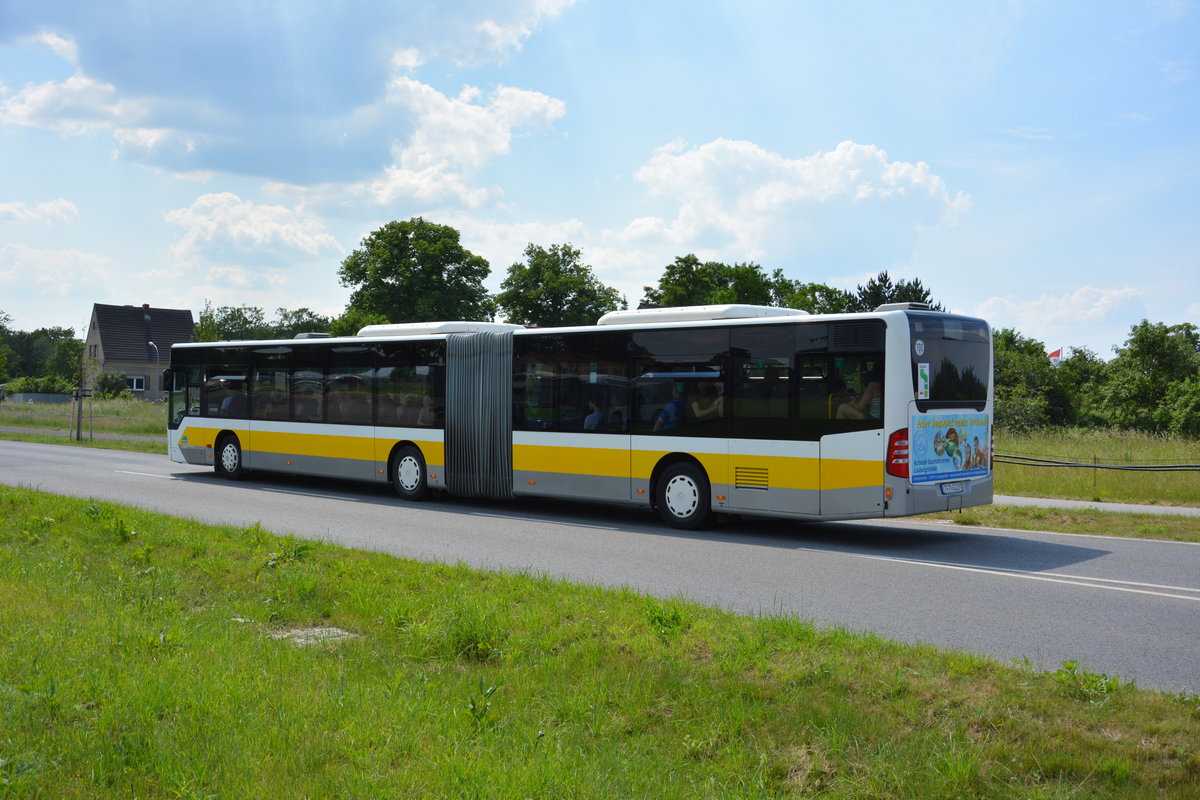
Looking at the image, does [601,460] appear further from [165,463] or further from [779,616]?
[165,463]

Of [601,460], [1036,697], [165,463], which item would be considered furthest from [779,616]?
[165,463]

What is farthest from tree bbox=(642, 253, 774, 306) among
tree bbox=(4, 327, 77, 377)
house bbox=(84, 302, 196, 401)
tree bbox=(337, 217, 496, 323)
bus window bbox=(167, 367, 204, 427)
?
tree bbox=(4, 327, 77, 377)

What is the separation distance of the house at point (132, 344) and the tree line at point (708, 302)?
785 cm

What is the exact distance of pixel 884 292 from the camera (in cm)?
8219

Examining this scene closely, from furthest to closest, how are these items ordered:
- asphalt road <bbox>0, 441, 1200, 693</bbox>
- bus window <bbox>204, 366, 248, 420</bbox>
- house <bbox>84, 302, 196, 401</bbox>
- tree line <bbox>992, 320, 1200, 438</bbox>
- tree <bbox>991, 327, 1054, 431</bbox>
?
house <bbox>84, 302, 196, 401</bbox>
tree line <bbox>992, 320, 1200, 438</bbox>
tree <bbox>991, 327, 1054, 431</bbox>
bus window <bbox>204, 366, 248, 420</bbox>
asphalt road <bbox>0, 441, 1200, 693</bbox>

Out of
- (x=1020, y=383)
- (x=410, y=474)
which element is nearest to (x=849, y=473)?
(x=410, y=474)

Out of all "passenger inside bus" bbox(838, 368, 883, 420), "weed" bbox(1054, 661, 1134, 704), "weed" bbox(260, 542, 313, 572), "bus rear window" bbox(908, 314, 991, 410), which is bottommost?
"weed" bbox(1054, 661, 1134, 704)

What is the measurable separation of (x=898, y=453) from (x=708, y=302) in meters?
63.6

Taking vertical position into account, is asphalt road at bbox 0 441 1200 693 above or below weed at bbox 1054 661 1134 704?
below

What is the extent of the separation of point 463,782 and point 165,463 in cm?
2435

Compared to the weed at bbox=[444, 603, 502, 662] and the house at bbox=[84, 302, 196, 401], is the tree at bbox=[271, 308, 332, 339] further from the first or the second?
the weed at bbox=[444, 603, 502, 662]

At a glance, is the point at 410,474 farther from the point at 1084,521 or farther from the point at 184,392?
the point at 1084,521

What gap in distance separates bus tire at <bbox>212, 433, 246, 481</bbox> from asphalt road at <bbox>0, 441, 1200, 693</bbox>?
223 centimetres

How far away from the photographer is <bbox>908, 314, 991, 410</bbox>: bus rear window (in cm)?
1223
